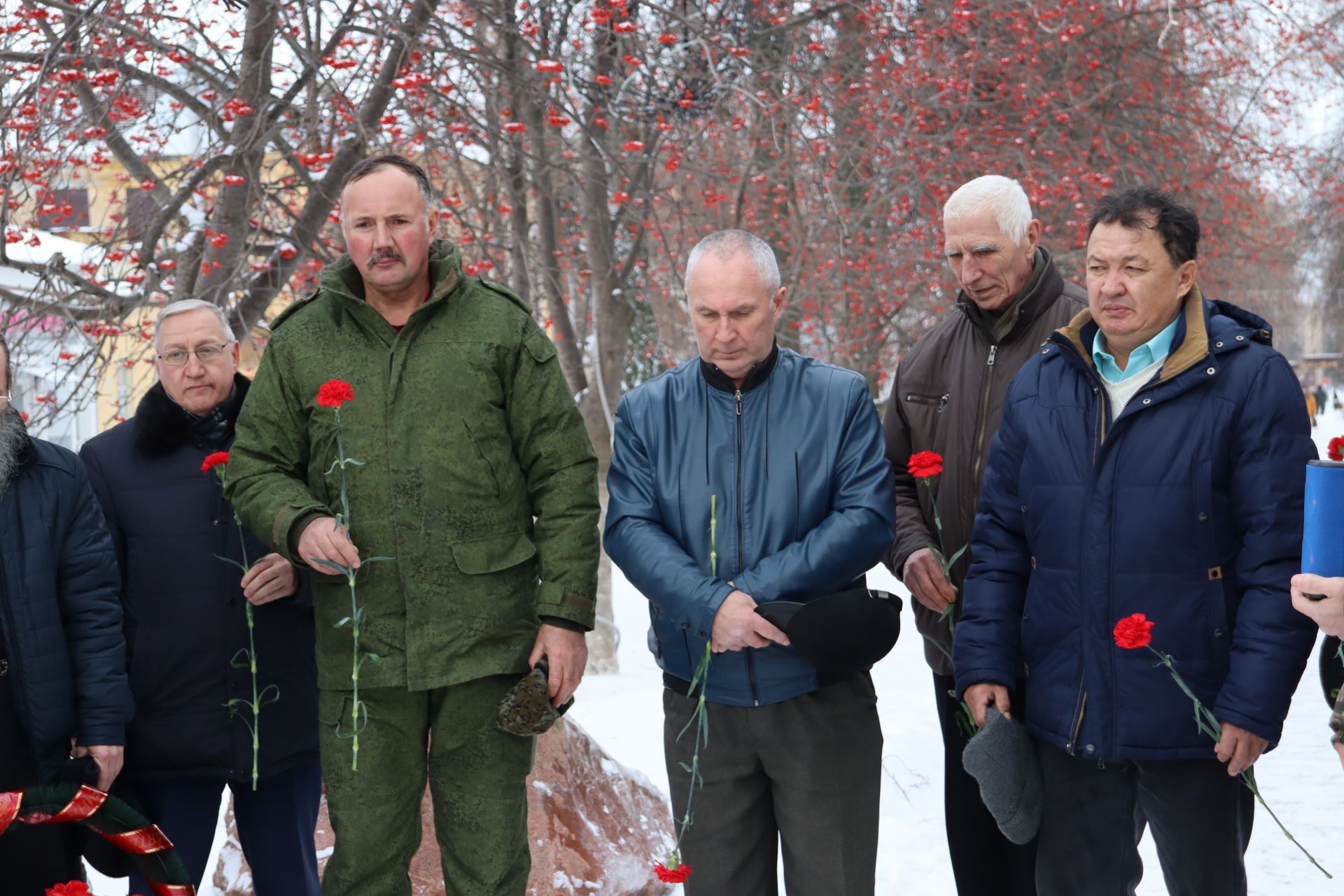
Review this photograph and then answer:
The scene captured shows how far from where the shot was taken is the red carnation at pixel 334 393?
8.51 feet

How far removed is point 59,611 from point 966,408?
2.19m

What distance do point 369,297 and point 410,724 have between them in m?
0.97

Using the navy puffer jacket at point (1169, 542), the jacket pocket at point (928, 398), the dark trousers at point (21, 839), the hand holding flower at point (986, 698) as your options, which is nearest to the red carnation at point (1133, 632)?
the navy puffer jacket at point (1169, 542)

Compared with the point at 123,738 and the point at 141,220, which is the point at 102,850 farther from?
the point at 141,220

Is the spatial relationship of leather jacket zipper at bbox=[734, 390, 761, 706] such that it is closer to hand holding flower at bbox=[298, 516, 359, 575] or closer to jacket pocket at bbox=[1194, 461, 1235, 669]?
hand holding flower at bbox=[298, 516, 359, 575]

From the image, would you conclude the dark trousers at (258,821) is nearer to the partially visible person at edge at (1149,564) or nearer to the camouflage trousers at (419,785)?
the camouflage trousers at (419,785)

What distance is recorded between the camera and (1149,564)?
256 centimetres

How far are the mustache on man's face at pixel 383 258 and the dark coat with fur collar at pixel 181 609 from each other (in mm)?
684

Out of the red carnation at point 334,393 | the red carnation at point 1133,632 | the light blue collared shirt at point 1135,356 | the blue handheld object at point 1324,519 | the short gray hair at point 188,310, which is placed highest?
the short gray hair at point 188,310

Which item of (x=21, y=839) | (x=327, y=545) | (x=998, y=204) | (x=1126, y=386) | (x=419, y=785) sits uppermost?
(x=998, y=204)

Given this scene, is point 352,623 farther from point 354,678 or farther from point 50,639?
point 50,639

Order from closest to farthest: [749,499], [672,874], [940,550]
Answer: [672,874] < [749,499] < [940,550]

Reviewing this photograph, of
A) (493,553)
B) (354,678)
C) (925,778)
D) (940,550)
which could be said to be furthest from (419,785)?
(925,778)

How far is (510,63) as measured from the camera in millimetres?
5738
